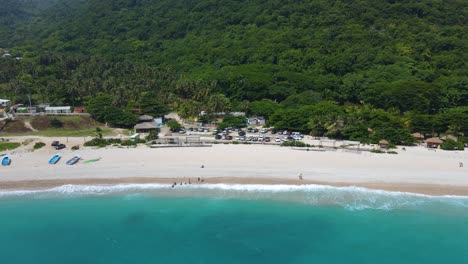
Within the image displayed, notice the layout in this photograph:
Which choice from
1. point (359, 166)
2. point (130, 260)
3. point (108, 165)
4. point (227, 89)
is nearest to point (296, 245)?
point (130, 260)

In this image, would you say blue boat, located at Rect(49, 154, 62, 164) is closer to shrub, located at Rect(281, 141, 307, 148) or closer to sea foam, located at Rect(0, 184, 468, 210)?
sea foam, located at Rect(0, 184, 468, 210)

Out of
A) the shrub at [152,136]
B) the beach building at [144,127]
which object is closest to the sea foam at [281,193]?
the shrub at [152,136]

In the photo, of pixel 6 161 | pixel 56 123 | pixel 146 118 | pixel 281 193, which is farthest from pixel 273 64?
pixel 6 161

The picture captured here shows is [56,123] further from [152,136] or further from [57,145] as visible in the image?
[152,136]

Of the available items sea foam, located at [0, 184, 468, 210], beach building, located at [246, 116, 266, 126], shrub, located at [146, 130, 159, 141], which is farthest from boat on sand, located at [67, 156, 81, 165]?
beach building, located at [246, 116, 266, 126]

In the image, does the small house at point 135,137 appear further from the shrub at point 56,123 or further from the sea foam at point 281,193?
the shrub at point 56,123

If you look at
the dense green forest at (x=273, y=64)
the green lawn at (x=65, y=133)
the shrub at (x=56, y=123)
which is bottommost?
the green lawn at (x=65, y=133)
